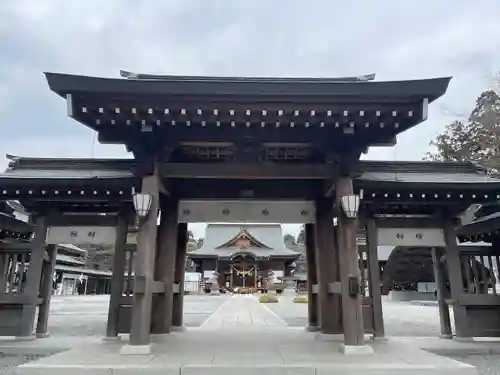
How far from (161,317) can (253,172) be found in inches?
140

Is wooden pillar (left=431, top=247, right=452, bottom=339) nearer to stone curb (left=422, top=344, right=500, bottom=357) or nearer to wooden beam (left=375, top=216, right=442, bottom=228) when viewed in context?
wooden beam (left=375, top=216, right=442, bottom=228)

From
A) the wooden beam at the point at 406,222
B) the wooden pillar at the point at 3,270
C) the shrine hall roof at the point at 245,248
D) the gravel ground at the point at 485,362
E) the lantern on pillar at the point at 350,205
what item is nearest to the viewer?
the gravel ground at the point at 485,362

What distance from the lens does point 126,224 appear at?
823 centimetres

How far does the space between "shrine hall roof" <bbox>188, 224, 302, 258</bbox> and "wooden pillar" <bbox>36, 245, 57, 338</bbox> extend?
28538 mm

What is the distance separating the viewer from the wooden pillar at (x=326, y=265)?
7863 millimetres

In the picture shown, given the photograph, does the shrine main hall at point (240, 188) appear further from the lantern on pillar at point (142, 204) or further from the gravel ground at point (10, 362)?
the gravel ground at point (10, 362)

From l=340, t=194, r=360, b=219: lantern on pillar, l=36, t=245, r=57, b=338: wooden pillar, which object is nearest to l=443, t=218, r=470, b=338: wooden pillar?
l=340, t=194, r=360, b=219: lantern on pillar

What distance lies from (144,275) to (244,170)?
2.21 metres

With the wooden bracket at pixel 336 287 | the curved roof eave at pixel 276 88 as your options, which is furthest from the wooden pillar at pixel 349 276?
the curved roof eave at pixel 276 88

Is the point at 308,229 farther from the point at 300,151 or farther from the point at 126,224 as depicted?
the point at 126,224

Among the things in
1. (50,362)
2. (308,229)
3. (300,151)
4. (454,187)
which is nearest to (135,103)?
(300,151)

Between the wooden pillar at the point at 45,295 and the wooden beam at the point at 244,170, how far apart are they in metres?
4.19

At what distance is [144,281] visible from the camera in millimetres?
5883

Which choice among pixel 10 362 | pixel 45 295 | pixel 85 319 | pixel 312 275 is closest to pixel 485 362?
pixel 312 275
